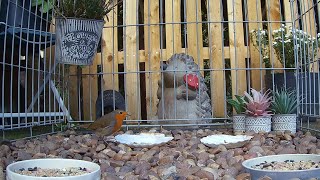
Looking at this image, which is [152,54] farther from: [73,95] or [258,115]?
[258,115]

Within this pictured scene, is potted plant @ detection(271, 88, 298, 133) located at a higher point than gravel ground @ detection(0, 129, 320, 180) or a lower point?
higher

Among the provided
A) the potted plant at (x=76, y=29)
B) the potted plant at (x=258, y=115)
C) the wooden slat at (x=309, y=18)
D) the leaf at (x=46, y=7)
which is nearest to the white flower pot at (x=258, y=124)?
the potted plant at (x=258, y=115)

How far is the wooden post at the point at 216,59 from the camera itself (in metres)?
3.59

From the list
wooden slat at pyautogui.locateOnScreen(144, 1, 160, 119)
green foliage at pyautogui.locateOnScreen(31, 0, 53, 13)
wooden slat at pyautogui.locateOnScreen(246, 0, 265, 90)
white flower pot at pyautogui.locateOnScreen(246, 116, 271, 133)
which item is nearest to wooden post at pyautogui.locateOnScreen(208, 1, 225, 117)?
wooden slat at pyautogui.locateOnScreen(246, 0, 265, 90)

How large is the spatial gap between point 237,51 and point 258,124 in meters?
1.00

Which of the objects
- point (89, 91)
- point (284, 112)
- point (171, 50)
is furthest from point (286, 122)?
point (89, 91)

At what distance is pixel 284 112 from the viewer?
2.84 metres

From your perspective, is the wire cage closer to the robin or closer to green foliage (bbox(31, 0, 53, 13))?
green foliage (bbox(31, 0, 53, 13))

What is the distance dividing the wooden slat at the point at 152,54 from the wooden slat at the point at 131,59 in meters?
0.11

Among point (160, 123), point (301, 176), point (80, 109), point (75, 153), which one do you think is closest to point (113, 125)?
point (75, 153)

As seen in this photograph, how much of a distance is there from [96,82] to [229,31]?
1.18 m

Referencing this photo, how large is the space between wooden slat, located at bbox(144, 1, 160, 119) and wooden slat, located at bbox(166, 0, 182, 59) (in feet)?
0.28

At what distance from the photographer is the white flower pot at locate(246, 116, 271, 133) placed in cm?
278

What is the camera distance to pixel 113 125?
2590 mm
